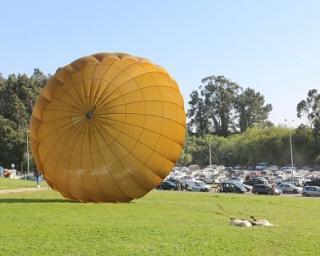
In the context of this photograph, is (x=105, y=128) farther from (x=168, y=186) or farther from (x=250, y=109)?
(x=250, y=109)

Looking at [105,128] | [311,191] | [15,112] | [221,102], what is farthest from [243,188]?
[221,102]

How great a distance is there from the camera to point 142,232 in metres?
13.9

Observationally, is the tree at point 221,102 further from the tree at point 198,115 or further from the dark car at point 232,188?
the dark car at point 232,188

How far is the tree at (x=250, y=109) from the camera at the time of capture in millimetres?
141625

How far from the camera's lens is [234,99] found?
14212 cm

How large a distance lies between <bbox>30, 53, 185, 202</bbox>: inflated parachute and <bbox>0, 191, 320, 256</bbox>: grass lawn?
3.51 feet

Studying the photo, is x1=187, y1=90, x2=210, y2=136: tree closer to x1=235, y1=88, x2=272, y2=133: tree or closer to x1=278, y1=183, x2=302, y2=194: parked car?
x1=235, y1=88, x2=272, y2=133: tree

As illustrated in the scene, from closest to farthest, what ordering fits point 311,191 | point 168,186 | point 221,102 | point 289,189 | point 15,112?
point 311,191
point 168,186
point 289,189
point 15,112
point 221,102

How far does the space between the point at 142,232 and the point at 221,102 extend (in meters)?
129

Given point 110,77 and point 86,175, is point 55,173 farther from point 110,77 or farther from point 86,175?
point 110,77

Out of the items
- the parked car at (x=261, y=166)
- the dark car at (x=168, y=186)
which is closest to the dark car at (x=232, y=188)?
the dark car at (x=168, y=186)

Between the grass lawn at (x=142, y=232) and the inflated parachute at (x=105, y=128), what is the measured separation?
3.51 ft

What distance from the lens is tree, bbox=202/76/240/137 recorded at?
464ft

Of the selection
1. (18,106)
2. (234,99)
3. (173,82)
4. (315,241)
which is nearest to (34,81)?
(18,106)
